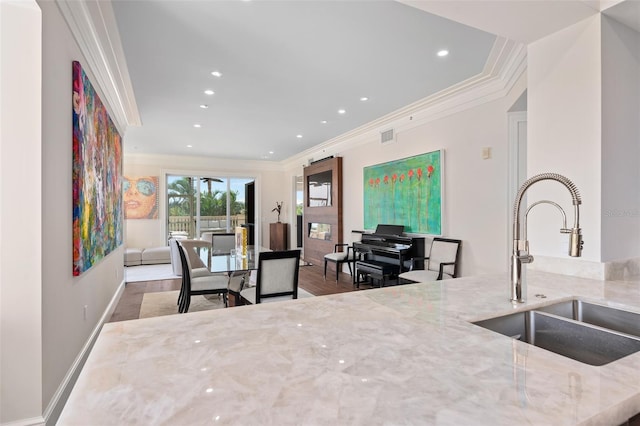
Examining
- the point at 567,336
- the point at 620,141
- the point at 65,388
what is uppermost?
the point at 620,141

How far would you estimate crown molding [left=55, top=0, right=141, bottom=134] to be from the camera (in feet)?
7.36

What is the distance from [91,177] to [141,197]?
6022 millimetres

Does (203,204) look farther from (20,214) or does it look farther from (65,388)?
(20,214)

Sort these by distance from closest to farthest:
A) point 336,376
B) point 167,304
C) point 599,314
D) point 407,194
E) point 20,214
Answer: point 336,376, point 599,314, point 20,214, point 167,304, point 407,194

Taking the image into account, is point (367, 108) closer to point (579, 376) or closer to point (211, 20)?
point (211, 20)

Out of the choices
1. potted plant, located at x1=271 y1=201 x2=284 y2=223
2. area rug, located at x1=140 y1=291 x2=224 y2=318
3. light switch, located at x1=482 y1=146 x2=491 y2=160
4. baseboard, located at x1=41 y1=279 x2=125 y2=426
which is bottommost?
area rug, located at x1=140 y1=291 x2=224 y2=318

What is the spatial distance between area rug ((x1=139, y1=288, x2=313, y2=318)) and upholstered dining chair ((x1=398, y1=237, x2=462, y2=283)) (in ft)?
5.25

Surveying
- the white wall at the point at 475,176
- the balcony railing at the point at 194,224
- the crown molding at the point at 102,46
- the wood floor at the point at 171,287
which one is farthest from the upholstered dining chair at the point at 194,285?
the balcony railing at the point at 194,224

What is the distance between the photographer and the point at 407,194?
192 inches

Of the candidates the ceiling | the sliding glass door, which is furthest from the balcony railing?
the ceiling

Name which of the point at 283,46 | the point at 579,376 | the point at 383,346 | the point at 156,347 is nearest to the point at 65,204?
the point at 156,347

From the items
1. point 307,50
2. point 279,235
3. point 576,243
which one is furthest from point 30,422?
point 279,235

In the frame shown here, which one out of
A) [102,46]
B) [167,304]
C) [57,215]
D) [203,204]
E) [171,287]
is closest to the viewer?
[57,215]

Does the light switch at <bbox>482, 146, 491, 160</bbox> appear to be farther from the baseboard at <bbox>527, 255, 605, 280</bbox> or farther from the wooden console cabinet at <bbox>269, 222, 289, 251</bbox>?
the wooden console cabinet at <bbox>269, 222, 289, 251</bbox>
